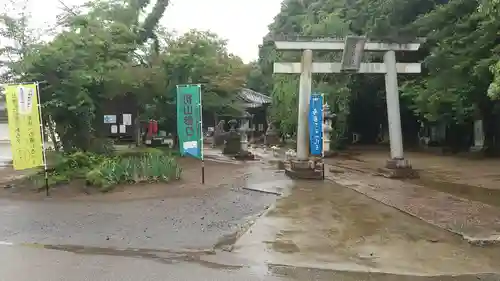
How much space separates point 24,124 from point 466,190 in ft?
36.9

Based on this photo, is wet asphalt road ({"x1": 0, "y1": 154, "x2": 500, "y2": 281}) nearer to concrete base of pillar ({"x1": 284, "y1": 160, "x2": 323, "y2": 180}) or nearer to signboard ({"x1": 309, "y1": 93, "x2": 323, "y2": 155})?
concrete base of pillar ({"x1": 284, "y1": 160, "x2": 323, "y2": 180})

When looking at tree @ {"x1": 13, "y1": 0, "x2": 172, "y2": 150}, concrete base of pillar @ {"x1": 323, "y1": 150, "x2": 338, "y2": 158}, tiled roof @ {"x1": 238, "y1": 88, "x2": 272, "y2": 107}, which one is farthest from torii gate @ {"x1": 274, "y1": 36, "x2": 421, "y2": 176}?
tiled roof @ {"x1": 238, "y1": 88, "x2": 272, "y2": 107}

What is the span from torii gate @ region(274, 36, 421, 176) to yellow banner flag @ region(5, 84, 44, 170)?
6.93 m

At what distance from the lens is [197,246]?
22.4ft

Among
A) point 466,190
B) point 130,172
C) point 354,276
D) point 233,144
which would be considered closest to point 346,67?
point 466,190

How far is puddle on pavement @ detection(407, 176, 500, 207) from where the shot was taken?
10.3 m

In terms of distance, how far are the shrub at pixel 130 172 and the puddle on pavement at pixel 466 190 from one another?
7.03 metres

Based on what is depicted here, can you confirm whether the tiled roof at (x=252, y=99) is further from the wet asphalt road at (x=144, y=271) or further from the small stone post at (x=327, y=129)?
the wet asphalt road at (x=144, y=271)

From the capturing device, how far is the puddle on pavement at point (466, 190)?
1034 centimetres

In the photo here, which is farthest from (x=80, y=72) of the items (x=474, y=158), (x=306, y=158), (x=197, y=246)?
(x=474, y=158)

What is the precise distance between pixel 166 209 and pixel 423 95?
43.0 ft

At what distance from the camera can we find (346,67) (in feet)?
47.7

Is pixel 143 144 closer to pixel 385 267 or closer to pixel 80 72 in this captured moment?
pixel 80 72

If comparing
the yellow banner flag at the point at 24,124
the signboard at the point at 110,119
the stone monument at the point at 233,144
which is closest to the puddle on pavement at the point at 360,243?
the yellow banner flag at the point at 24,124
